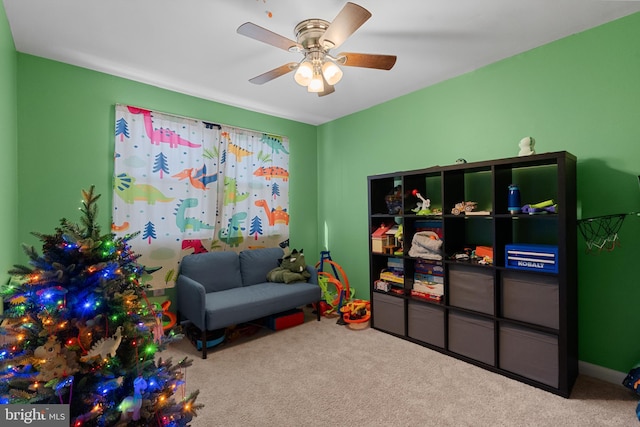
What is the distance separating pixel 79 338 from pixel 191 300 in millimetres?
1772

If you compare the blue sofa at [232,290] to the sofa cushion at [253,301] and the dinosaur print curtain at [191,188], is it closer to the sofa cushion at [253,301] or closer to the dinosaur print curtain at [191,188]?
the sofa cushion at [253,301]

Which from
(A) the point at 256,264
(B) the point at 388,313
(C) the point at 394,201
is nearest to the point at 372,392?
(B) the point at 388,313

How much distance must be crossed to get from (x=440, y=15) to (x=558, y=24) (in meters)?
0.92

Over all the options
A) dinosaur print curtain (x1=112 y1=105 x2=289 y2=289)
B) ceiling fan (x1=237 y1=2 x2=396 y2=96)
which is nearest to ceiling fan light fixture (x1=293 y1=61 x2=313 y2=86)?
ceiling fan (x1=237 y1=2 x2=396 y2=96)

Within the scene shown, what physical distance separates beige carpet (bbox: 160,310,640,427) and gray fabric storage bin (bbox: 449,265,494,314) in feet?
1.62

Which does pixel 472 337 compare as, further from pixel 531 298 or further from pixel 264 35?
pixel 264 35

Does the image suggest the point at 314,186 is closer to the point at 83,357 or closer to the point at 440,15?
the point at 440,15

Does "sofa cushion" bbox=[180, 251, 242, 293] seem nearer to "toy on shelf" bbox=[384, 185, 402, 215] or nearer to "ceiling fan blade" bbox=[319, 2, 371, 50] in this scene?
"toy on shelf" bbox=[384, 185, 402, 215]

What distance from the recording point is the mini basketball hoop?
84.5 inches

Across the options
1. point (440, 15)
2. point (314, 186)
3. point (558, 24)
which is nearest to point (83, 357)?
point (440, 15)

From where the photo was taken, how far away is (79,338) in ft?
3.45

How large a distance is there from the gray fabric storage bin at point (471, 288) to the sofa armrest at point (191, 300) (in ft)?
7.17

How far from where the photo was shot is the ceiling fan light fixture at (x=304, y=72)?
1954 mm

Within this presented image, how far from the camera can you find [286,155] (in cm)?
411
